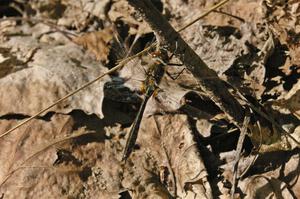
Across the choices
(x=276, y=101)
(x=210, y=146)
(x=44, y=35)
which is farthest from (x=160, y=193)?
(x=44, y=35)

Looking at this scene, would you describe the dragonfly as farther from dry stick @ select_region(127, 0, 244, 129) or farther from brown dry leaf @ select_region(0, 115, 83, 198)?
brown dry leaf @ select_region(0, 115, 83, 198)

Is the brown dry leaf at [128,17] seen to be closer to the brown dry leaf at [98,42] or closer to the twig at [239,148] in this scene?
the brown dry leaf at [98,42]

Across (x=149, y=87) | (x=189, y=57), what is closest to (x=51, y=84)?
(x=149, y=87)

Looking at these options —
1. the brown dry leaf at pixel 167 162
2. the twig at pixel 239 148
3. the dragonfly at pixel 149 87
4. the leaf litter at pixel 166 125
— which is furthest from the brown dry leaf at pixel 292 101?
the dragonfly at pixel 149 87

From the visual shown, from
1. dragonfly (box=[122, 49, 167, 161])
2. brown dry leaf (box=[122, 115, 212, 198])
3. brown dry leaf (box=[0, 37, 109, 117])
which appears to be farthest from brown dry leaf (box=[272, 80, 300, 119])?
brown dry leaf (box=[0, 37, 109, 117])

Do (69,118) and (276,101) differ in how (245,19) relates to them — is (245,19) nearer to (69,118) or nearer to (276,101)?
(276,101)

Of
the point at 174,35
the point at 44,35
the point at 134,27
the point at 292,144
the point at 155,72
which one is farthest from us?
the point at 44,35

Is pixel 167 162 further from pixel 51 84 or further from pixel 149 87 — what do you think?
pixel 51 84
